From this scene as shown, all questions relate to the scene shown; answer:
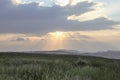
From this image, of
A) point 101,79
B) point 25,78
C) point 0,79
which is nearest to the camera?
point 0,79

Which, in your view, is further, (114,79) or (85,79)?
(114,79)

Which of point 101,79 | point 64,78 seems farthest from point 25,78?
point 101,79

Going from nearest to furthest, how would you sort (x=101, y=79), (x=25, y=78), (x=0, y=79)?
(x=0, y=79) → (x=25, y=78) → (x=101, y=79)

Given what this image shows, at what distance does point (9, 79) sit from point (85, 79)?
3.79 metres

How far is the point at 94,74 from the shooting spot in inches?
696

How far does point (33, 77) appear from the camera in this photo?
46.9ft

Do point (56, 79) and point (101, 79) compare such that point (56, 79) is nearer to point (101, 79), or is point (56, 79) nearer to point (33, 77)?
point (33, 77)

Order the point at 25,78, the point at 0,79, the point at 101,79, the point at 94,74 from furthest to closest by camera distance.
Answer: the point at 94,74, the point at 101,79, the point at 25,78, the point at 0,79

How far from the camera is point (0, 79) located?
499 inches

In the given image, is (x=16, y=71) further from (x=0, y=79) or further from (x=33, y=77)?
(x=0, y=79)

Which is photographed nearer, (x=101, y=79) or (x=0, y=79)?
(x=0, y=79)

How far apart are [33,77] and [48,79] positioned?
1.70 meters

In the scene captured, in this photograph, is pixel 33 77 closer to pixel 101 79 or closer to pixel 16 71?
pixel 16 71

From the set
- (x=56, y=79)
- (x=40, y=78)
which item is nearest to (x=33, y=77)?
(x=40, y=78)
